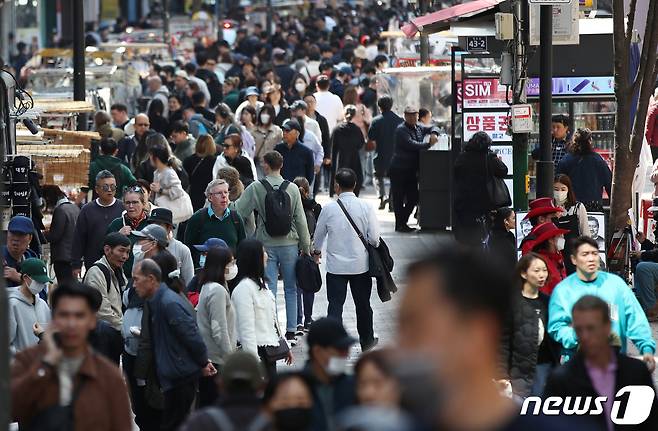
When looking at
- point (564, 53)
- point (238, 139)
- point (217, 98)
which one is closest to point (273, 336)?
point (238, 139)

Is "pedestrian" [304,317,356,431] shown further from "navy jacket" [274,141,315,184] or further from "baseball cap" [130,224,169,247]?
"navy jacket" [274,141,315,184]

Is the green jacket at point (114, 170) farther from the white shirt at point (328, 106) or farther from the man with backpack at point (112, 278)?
the white shirt at point (328, 106)

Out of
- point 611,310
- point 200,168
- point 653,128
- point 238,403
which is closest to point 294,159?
point 200,168

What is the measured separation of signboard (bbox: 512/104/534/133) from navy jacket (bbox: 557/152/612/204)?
115 centimetres

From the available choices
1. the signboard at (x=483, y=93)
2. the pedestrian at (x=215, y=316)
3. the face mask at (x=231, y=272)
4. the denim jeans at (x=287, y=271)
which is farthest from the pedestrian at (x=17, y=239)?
the signboard at (x=483, y=93)

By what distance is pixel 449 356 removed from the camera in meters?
3.00

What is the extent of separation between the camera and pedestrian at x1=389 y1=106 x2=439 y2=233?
20.4 metres

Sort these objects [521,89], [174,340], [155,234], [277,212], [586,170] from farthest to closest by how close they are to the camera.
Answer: [586,170] < [521,89] < [277,212] < [155,234] < [174,340]

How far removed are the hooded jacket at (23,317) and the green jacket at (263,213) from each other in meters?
3.81

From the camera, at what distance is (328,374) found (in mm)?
6664

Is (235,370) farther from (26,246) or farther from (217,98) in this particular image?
(217,98)

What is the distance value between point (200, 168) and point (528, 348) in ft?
26.9

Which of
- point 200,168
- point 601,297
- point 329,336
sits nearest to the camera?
point 329,336

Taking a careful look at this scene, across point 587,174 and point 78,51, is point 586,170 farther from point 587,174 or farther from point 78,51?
point 78,51
